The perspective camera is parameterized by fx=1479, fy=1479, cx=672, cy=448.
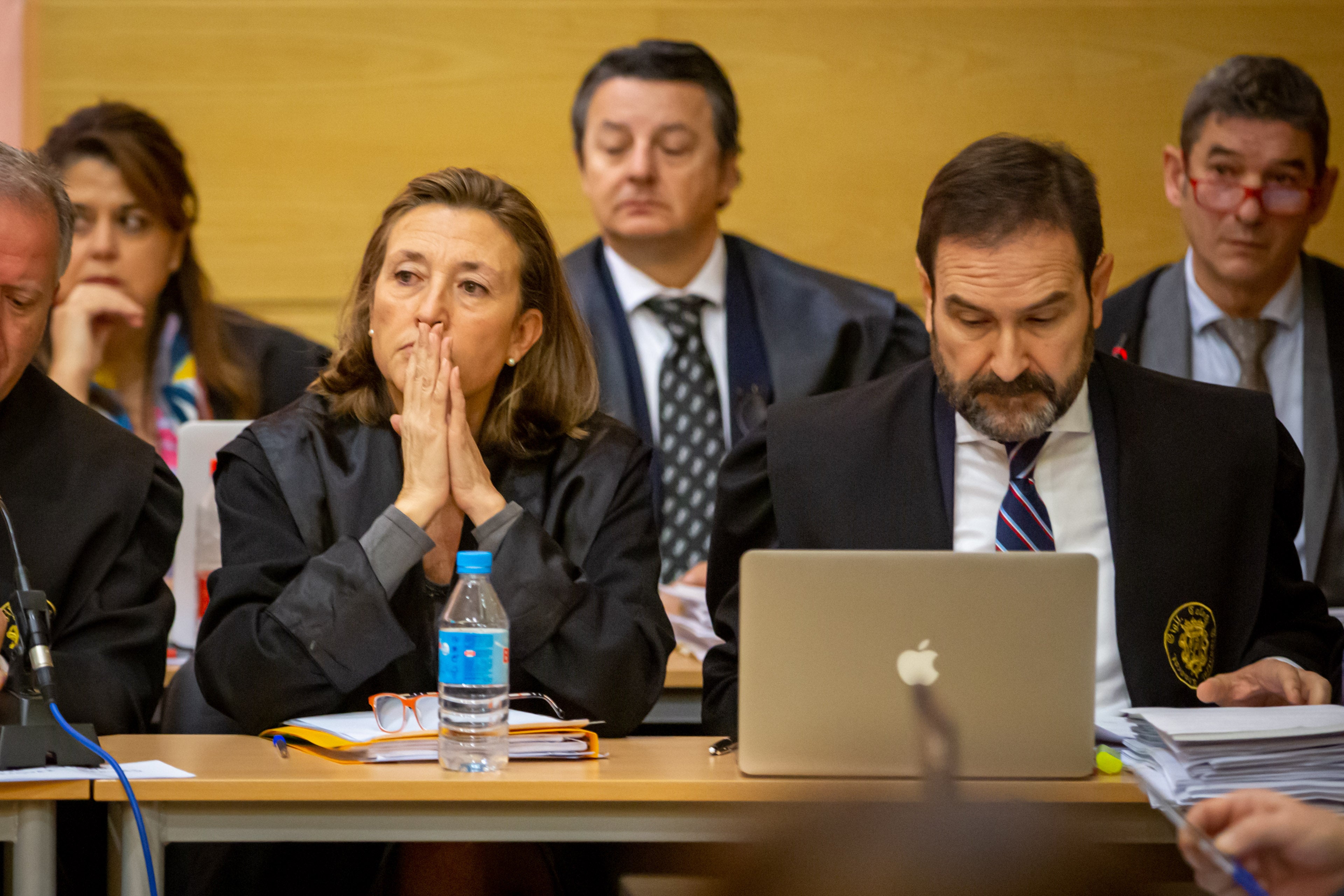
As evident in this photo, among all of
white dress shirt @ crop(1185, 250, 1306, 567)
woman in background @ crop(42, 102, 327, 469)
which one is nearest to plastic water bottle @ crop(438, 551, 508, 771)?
woman in background @ crop(42, 102, 327, 469)

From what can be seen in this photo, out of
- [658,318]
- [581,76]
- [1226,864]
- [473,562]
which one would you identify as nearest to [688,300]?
[658,318]

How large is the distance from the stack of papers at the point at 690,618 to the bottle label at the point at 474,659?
840mm

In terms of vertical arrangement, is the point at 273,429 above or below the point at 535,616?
above

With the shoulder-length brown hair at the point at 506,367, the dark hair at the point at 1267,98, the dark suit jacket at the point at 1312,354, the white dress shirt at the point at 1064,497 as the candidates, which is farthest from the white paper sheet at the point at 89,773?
the dark hair at the point at 1267,98

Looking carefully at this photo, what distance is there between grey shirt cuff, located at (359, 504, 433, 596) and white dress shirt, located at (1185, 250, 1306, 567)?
83.5 inches

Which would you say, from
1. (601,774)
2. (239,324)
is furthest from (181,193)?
(601,774)

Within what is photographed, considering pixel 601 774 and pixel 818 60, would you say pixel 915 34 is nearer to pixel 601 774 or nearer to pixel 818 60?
pixel 818 60

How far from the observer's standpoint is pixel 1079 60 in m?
4.34

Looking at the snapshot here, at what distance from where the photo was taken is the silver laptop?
1.50 meters

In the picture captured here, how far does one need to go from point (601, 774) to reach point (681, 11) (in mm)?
3233

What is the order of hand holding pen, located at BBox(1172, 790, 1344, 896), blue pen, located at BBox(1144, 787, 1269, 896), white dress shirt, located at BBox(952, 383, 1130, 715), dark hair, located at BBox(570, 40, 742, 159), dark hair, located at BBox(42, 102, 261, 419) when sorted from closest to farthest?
blue pen, located at BBox(1144, 787, 1269, 896) < hand holding pen, located at BBox(1172, 790, 1344, 896) < white dress shirt, located at BBox(952, 383, 1130, 715) < dark hair, located at BBox(42, 102, 261, 419) < dark hair, located at BBox(570, 40, 742, 159)

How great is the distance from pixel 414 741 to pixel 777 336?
1.97 m

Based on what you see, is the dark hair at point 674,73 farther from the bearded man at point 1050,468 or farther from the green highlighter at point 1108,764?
the green highlighter at point 1108,764

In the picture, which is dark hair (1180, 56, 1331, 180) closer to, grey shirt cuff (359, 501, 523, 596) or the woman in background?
the woman in background
